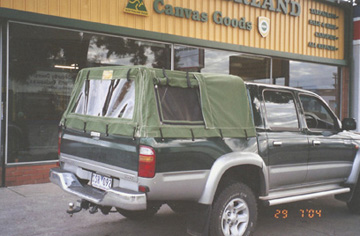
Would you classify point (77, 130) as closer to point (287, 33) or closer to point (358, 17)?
point (287, 33)

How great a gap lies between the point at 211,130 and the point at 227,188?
68 cm

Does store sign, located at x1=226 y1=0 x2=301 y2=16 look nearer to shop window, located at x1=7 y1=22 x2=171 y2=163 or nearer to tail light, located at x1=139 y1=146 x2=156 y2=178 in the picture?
shop window, located at x1=7 y1=22 x2=171 y2=163

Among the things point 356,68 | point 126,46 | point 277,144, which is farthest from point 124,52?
point 356,68

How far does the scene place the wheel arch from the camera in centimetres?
410

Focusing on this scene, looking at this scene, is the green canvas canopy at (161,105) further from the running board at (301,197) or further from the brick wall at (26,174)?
the brick wall at (26,174)

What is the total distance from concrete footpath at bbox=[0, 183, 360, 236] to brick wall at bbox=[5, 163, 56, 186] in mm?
661

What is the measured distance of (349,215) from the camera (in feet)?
20.2

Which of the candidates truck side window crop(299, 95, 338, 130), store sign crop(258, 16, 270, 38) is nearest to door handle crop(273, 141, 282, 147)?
truck side window crop(299, 95, 338, 130)

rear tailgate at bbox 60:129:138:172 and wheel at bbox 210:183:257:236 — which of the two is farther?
wheel at bbox 210:183:257:236

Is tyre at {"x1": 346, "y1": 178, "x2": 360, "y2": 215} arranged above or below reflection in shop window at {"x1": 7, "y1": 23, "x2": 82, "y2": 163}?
below

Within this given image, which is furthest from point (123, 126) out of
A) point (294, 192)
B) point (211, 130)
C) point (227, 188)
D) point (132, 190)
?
point (294, 192)

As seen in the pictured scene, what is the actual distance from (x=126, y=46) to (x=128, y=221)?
475 cm

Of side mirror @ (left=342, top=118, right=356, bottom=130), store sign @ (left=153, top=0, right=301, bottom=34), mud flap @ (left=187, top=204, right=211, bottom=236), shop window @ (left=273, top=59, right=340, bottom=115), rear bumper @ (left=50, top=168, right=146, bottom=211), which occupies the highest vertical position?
store sign @ (left=153, top=0, right=301, bottom=34)
